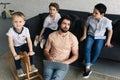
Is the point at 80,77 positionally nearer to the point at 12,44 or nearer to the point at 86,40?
the point at 86,40

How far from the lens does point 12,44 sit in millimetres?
2387

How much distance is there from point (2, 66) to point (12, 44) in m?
0.61

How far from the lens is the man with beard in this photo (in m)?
2.23

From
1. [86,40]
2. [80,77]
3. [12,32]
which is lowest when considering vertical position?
[80,77]

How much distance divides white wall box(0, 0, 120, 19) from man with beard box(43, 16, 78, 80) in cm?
135

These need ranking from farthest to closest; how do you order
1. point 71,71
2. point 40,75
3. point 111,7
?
point 111,7
point 71,71
point 40,75

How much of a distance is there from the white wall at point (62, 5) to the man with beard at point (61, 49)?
1347mm

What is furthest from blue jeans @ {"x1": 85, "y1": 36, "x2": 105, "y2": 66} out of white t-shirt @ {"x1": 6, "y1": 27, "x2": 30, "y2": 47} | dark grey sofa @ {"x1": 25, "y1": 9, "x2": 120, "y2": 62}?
white t-shirt @ {"x1": 6, "y1": 27, "x2": 30, "y2": 47}

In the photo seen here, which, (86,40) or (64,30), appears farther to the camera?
(86,40)

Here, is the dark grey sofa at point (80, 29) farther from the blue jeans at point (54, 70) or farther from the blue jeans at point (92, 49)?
the blue jeans at point (54, 70)

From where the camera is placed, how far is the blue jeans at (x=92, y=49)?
261 cm

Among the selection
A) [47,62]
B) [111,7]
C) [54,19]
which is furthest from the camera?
[111,7]

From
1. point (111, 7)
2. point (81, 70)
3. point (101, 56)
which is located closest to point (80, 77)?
point (81, 70)

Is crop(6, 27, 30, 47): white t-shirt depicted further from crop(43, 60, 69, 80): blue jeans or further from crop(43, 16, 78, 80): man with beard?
crop(43, 60, 69, 80): blue jeans
